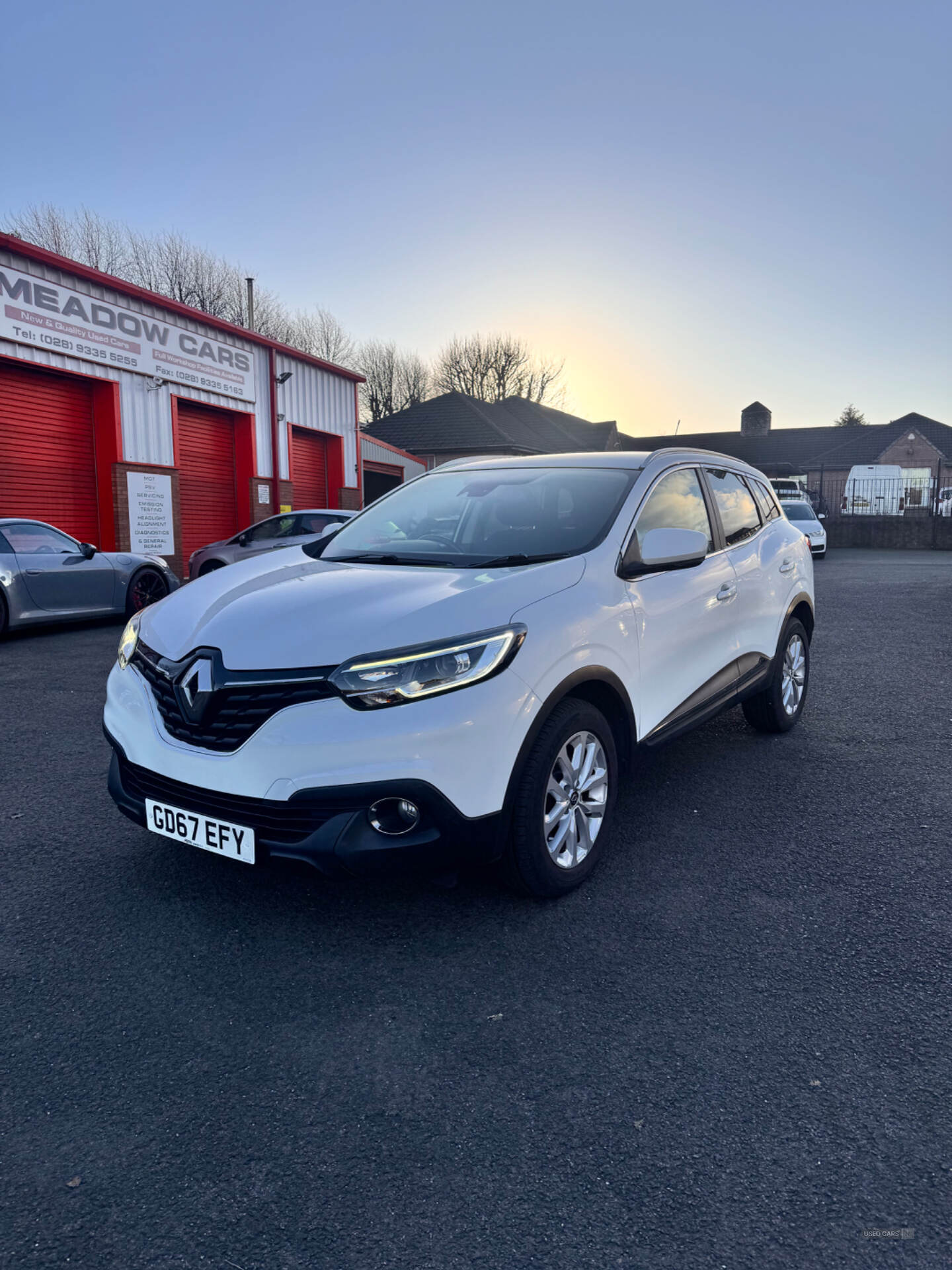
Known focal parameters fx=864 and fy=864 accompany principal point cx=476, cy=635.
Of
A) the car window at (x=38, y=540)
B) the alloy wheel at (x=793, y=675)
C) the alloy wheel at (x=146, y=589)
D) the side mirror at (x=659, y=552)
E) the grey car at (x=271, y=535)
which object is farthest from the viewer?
the grey car at (x=271, y=535)

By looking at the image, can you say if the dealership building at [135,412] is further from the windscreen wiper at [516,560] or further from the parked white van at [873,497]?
the parked white van at [873,497]

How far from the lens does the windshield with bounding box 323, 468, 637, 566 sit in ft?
11.8

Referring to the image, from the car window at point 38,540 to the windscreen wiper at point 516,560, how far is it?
25.7 ft

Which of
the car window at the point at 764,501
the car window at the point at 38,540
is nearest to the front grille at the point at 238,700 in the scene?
the car window at the point at 764,501

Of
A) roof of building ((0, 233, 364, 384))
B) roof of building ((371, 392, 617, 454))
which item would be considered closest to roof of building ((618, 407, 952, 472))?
roof of building ((371, 392, 617, 454))

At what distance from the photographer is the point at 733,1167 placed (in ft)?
6.27

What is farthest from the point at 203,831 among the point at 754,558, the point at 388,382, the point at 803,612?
the point at 388,382

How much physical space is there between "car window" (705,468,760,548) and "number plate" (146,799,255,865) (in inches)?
118

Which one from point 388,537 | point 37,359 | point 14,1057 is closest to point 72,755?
point 388,537

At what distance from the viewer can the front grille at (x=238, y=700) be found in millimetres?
2703

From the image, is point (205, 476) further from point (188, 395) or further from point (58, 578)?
point (58, 578)

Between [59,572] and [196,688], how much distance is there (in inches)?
312

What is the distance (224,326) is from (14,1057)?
1856 cm

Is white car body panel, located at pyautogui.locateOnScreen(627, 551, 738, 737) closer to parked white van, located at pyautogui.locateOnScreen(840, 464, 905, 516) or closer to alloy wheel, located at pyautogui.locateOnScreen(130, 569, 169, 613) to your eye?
alloy wheel, located at pyautogui.locateOnScreen(130, 569, 169, 613)
